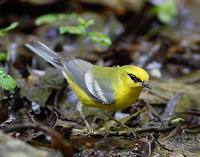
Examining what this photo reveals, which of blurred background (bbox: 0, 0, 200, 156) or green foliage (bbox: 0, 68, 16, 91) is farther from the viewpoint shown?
blurred background (bbox: 0, 0, 200, 156)

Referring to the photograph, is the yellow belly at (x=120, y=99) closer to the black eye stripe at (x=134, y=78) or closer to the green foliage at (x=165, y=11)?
the black eye stripe at (x=134, y=78)

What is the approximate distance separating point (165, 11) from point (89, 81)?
4168 millimetres

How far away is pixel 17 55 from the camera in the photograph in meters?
6.48

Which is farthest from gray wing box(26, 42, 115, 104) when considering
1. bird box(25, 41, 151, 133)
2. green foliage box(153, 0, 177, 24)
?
green foliage box(153, 0, 177, 24)

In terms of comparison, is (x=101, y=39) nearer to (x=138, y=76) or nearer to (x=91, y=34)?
(x=91, y=34)

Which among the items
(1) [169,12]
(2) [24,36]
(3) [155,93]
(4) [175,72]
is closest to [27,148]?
(3) [155,93]

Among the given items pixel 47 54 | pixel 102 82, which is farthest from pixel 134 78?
pixel 47 54

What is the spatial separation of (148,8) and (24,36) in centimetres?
228

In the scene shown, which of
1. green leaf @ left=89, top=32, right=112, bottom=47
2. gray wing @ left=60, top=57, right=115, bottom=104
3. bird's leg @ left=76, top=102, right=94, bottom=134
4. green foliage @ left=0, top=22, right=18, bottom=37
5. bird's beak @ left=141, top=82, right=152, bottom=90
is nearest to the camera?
bird's beak @ left=141, top=82, right=152, bottom=90

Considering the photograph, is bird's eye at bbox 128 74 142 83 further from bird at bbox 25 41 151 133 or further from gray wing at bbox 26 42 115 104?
gray wing at bbox 26 42 115 104

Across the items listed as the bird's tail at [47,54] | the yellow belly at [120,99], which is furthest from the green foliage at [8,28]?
the yellow belly at [120,99]

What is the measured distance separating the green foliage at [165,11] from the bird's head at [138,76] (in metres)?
4.16

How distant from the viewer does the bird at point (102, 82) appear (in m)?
4.56

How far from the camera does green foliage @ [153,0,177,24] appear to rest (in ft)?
28.1
